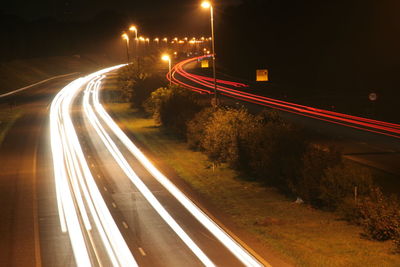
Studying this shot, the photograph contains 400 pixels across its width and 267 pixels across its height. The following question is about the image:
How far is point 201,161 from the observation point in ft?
110

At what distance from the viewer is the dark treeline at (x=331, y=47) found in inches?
2753

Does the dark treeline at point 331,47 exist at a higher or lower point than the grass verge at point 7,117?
higher

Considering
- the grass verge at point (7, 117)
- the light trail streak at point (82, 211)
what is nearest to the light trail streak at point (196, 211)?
the light trail streak at point (82, 211)

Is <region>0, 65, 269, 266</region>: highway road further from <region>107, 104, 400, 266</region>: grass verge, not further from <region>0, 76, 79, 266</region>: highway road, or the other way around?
<region>107, 104, 400, 266</region>: grass verge

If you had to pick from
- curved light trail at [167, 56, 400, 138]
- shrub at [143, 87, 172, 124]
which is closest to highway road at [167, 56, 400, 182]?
curved light trail at [167, 56, 400, 138]

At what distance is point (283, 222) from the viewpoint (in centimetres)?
2044

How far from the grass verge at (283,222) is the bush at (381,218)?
1.20ft

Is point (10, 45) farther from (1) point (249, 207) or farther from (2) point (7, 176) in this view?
(1) point (249, 207)

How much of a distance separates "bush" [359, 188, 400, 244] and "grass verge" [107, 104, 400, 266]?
37cm

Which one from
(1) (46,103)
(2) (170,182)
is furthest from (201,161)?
(1) (46,103)

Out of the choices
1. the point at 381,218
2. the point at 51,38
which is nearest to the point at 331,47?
the point at 381,218

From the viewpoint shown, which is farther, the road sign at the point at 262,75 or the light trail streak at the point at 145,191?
the road sign at the point at 262,75

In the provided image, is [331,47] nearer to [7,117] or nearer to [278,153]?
[7,117]

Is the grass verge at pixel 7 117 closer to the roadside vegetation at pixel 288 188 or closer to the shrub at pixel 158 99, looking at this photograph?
the shrub at pixel 158 99
